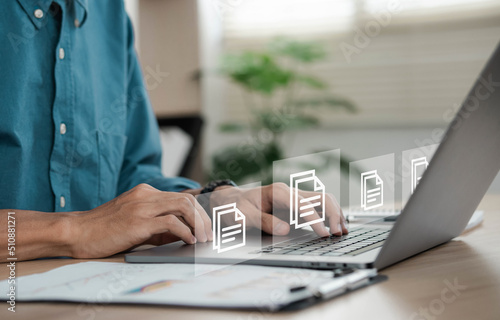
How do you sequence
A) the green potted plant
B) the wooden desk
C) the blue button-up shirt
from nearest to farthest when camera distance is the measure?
the wooden desk
the blue button-up shirt
the green potted plant

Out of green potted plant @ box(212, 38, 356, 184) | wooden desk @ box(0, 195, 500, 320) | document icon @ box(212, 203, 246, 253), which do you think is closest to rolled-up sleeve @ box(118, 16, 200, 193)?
document icon @ box(212, 203, 246, 253)

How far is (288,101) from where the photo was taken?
320cm

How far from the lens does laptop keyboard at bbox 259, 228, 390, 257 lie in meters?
0.64

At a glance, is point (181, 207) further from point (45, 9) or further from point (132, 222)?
point (45, 9)

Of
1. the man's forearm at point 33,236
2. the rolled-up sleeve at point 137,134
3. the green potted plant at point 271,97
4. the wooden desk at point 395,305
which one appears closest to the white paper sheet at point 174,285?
the wooden desk at point 395,305

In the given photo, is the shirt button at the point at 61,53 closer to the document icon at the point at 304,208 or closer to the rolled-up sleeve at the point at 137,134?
the rolled-up sleeve at the point at 137,134

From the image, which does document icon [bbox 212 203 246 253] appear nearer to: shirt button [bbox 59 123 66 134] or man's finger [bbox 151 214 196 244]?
man's finger [bbox 151 214 196 244]

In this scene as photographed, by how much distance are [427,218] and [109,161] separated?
79cm

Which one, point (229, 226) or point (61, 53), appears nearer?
point (229, 226)

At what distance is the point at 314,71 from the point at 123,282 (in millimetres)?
2792

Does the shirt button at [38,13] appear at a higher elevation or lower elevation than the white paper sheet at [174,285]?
higher

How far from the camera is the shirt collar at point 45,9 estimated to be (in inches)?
41.2

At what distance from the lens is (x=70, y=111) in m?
1.13

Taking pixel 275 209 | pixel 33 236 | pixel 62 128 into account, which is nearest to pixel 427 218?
pixel 275 209
